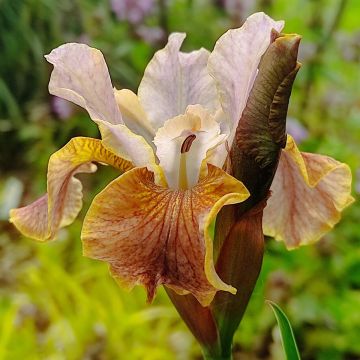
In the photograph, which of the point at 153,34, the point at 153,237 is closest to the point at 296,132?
the point at 153,34

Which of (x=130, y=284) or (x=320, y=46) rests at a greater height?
(x=130, y=284)

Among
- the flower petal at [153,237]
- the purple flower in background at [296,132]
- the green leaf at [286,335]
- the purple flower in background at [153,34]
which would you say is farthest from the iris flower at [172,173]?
the purple flower in background at [153,34]

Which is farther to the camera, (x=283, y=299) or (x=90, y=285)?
(x=90, y=285)

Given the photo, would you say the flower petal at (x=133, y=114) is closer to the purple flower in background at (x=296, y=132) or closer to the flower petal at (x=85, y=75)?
the flower petal at (x=85, y=75)

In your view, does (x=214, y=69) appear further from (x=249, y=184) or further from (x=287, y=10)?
(x=287, y=10)

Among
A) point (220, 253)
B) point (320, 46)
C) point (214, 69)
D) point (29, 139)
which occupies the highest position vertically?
point (214, 69)

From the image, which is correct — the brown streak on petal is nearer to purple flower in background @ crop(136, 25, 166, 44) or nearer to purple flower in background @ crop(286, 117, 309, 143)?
purple flower in background @ crop(286, 117, 309, 143)

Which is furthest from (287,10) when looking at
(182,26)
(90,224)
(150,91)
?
(90,224)
